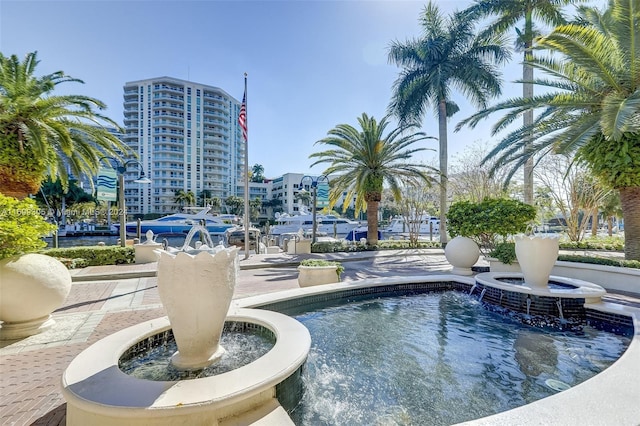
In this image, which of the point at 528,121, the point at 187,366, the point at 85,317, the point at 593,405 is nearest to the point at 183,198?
the point at 528,121

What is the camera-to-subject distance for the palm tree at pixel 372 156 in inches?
725

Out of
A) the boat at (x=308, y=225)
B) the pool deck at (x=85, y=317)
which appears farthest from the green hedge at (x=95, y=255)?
the boat at (x=308, y=225)

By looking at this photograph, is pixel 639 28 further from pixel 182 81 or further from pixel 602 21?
pixel 182 81

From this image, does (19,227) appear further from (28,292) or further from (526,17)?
(526,17)

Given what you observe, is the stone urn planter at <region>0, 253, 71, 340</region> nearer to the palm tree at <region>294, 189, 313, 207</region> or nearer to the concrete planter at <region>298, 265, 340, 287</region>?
the concrete planter at <region>298, 265, 340, 287</region>

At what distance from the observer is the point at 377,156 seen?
18516mm

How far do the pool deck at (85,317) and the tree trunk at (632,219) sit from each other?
2.39m

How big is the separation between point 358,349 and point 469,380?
1.59 metres

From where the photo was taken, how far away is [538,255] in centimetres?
680

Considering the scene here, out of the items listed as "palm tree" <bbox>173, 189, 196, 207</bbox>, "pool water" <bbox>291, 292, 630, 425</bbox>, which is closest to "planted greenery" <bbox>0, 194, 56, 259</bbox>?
"pool water" <bbox>291, 292, 630, 425</bbox>

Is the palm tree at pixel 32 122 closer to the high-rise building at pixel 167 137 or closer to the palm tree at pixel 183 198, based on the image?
the palm tree at pixel 183 198

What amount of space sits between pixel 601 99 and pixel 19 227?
585 inches

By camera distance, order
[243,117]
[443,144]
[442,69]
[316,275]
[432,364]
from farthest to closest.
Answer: [443,144], [442,69], [243,117], [316,275], [432,364]

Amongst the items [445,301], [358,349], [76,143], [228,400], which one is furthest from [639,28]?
[76,143]
